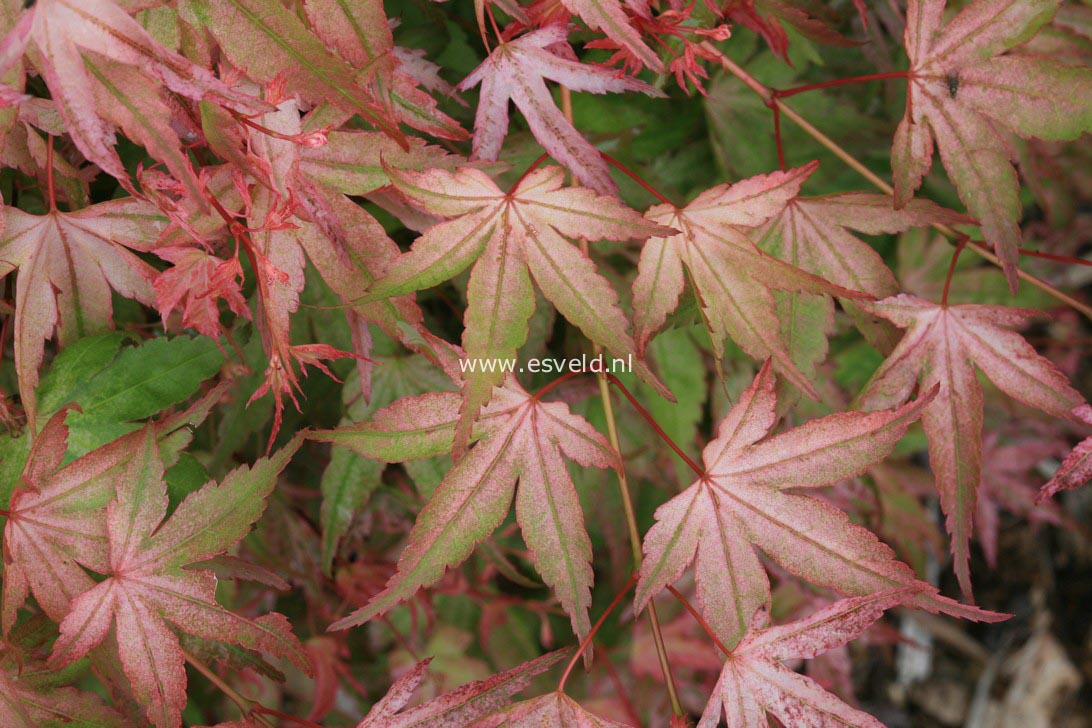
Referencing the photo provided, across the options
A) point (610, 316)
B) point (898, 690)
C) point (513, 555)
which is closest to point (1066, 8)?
point (610, 316)

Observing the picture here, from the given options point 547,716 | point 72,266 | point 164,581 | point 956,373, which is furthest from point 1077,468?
point 72,266

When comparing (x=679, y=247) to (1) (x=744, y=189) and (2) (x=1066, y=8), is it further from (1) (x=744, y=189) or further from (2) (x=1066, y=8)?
(2) (x=1066, y=8)

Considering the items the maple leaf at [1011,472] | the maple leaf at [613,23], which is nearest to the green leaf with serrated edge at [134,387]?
the maple leaf at [613,23]

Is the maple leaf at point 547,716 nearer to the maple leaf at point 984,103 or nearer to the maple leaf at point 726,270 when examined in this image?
the maple leaf at point 726,270

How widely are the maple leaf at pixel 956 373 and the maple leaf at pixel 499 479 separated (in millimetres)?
303

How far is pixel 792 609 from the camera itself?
1.39 metres

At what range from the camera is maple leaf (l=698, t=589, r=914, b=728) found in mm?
594

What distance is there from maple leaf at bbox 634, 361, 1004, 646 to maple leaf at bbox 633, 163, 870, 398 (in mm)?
50

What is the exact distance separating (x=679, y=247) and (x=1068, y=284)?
1.60 metres

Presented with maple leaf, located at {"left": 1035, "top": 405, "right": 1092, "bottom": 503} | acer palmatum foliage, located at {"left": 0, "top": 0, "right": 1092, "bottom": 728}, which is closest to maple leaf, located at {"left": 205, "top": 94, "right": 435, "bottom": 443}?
acer palmatum foliage, located at {"left": 0, "top": 0, "right": 1092, "bottom": 728}

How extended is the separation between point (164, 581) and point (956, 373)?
0.74 metres

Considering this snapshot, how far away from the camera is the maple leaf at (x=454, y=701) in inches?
24.1

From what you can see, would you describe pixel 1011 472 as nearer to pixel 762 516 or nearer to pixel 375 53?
pixel 762 516

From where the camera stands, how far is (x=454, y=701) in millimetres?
629
